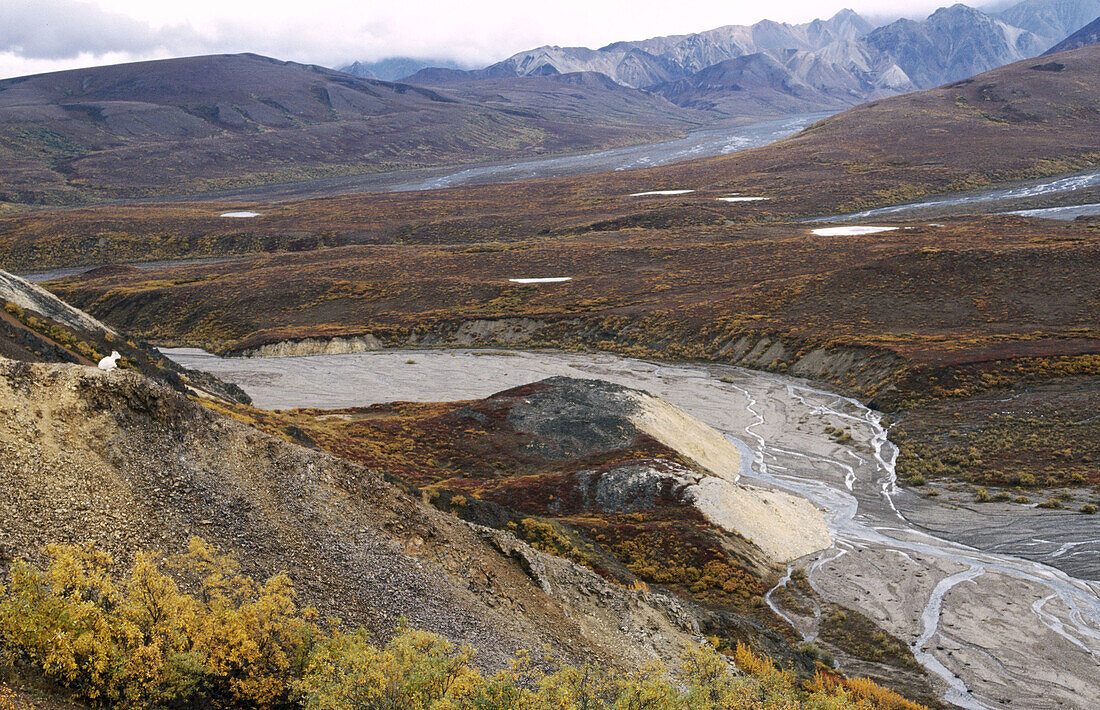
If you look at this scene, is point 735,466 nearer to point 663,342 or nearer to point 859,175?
point 663,342

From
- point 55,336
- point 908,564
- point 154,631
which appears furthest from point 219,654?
point 55,336

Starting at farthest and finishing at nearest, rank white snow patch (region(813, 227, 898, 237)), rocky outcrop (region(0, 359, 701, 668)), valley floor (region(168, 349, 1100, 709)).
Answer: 1. white snow patch (region(813, 227, 898, 237))
2. valley floor (region(168, 349, 1100, 709))
3. rocky outcrop (region(0, 359, 701, 668))

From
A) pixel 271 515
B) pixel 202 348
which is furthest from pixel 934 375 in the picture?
pixel 202 348

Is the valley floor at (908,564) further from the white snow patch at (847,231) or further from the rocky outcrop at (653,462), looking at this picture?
the white snow patch at (847,231)

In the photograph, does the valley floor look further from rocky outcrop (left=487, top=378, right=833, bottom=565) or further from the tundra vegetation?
the tundra vegetation

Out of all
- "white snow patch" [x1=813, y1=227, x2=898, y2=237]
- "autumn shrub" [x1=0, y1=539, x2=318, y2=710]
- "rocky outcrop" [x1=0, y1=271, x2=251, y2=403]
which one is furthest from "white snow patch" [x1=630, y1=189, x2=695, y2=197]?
"autumn shrub" [x1=0, y1=539, x2=318, y2=710]

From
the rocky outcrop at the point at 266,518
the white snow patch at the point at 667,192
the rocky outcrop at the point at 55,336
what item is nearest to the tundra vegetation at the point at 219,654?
the rocky outcrop at the point at 266,518

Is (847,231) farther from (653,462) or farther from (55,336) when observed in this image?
(55,336)
